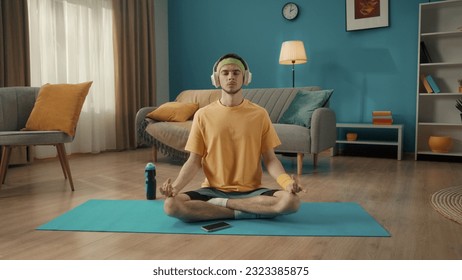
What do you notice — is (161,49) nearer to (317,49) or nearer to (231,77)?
(317,49)

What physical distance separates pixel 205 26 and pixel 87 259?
15.0ft

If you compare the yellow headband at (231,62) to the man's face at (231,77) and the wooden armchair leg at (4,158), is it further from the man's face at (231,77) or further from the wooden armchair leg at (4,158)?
the wooden armchair leg at (4,158)

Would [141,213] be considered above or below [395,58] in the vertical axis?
below

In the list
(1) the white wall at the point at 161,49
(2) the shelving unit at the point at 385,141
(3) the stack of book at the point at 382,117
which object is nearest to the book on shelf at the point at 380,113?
(3) the stack of book at the point at 382,117

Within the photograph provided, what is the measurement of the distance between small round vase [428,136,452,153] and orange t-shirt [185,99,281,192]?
2.71 metres

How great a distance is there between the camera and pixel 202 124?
6.54 feet

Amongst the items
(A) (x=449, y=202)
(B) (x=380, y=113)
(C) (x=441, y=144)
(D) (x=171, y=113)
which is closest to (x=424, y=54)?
(B) (x=380, y=113)

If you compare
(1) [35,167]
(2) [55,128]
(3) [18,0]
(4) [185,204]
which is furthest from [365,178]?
(3) [18,0]

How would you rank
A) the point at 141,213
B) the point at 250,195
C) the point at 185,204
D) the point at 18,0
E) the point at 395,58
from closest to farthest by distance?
the point at 185,204 → the point at 250,195 → the point at 141,213 → the point at 18,0 → the point at 395,58

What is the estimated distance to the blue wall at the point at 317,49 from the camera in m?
4.44

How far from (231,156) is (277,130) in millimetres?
1496

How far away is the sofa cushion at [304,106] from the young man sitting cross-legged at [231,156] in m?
1.45
